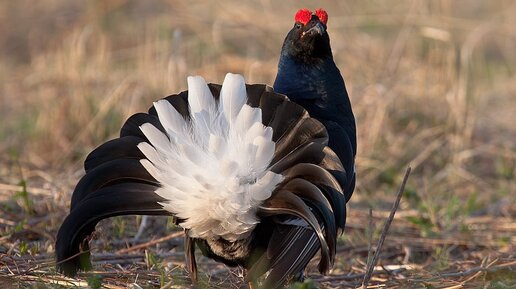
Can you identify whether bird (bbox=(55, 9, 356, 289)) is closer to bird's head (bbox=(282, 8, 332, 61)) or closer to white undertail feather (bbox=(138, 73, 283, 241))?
white undertail feather (bbox=(138, 73, 283, 241))

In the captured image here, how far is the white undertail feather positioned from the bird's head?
2.74ft

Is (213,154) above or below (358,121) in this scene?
above

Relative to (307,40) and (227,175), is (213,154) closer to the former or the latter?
(227,175)

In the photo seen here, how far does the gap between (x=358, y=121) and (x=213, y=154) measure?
3.93 m

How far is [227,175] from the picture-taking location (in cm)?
272

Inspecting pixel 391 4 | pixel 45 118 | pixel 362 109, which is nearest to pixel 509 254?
pixel 362 109

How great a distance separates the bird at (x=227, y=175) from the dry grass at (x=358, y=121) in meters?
0.32

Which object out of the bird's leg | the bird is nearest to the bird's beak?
the bird

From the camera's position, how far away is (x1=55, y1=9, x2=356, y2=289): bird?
2711 millimetres

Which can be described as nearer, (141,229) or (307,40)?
(307,40)

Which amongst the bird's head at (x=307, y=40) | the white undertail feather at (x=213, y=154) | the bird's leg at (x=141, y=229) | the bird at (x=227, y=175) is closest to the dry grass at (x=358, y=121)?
the bird's leg at (x=141, y=229)

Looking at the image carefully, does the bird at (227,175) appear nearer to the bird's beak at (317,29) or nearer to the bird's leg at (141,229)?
the bird's beak at (317,29)

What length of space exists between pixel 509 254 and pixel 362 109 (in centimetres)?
253

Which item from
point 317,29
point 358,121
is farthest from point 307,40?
point 358,121
